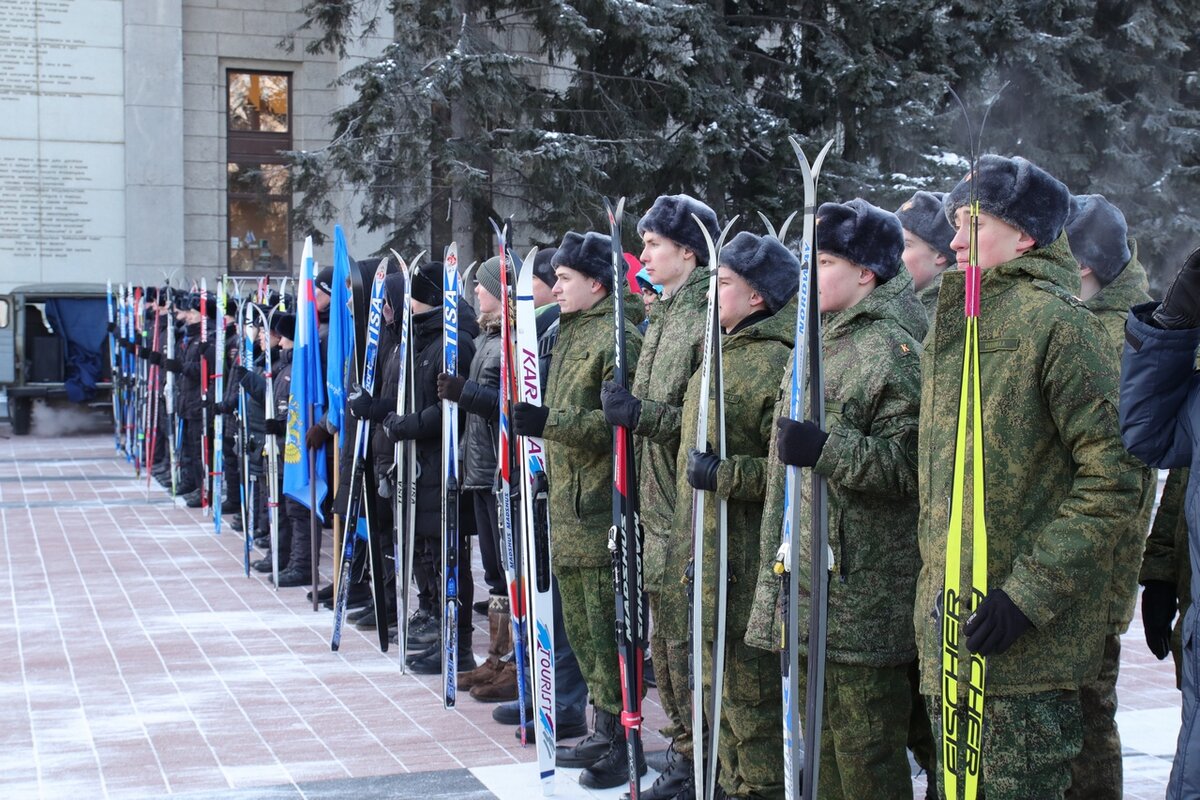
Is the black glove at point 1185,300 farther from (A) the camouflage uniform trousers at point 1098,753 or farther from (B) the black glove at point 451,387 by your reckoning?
(B) the black glove at point 451,387

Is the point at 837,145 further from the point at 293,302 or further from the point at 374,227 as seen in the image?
the point at 293,302

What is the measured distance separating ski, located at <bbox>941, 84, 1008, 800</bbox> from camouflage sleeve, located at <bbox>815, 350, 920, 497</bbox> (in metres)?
0.43

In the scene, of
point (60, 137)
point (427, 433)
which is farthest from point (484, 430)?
point (60, 137)

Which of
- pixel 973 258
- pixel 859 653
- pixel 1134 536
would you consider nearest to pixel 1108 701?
pixel 1134 536

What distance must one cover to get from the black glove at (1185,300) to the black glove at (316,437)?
6230mm

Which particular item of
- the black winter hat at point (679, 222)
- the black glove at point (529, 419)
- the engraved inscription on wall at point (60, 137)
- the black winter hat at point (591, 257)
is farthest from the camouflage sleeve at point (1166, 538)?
the engraved inscription on wall at point (60, 137)

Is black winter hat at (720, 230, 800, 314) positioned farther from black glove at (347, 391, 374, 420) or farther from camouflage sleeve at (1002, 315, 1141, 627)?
black glove at (347, 391, 374, 420)

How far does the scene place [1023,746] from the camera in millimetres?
3264

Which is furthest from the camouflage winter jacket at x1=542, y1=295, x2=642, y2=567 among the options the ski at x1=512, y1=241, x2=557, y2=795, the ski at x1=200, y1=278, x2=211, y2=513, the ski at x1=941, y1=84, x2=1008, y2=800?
the ski at x1=200, y1=278, x2=211, y2=513

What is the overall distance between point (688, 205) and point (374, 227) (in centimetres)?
1442

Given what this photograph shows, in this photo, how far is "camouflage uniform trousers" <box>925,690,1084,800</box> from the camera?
325 cm

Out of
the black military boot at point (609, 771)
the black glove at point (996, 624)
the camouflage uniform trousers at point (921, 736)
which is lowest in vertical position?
the black military boot at point (609, 771)

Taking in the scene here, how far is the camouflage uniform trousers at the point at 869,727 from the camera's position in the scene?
12.7 ft

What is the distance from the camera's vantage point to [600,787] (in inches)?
210
